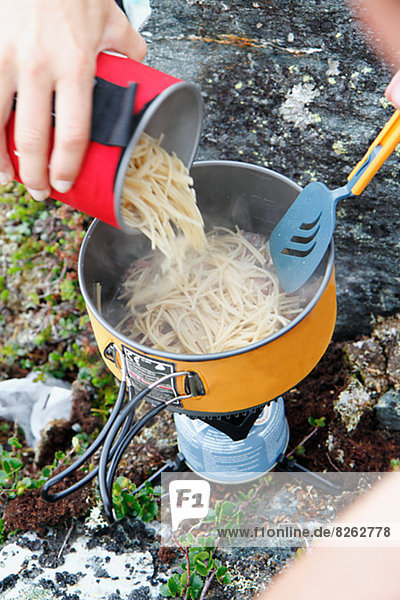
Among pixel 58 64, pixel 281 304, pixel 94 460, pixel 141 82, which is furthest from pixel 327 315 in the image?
pixel 94 460

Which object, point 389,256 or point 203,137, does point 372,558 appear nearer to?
point 389,256

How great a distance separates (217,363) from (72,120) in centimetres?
89

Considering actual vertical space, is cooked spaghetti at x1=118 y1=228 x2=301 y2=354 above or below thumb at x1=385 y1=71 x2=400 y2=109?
below

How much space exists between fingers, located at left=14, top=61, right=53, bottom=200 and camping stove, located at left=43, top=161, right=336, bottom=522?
0.61 meters

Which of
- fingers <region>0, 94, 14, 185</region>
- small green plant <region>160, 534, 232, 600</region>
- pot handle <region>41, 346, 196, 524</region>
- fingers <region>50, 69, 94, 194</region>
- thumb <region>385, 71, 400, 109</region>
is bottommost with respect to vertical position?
small green plant <region>160, 534, 232, 600</region>

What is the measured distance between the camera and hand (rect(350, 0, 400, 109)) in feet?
7.66

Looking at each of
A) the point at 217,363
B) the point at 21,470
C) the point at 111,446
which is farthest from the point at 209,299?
the point at 21,470

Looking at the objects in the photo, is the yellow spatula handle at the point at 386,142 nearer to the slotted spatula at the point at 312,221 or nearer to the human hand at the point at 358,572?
the slotted spatula at the point at 312,221

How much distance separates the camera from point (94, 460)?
2990 millimetres

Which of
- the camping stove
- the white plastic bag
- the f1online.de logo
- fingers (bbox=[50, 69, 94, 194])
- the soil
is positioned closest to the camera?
fingers (bbox=[50, 69, 94, 194])

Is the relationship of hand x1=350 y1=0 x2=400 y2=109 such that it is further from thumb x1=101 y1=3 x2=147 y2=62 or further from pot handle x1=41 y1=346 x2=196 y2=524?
pot handle x1=41 y1=346 x2=196 y2=524

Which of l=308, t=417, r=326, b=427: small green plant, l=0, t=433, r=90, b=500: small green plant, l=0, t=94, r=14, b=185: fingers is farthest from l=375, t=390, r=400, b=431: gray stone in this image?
l=0, t=94, r=14, b=185: fingers

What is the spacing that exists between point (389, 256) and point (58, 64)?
2.16m

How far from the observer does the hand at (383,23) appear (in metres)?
2.33
